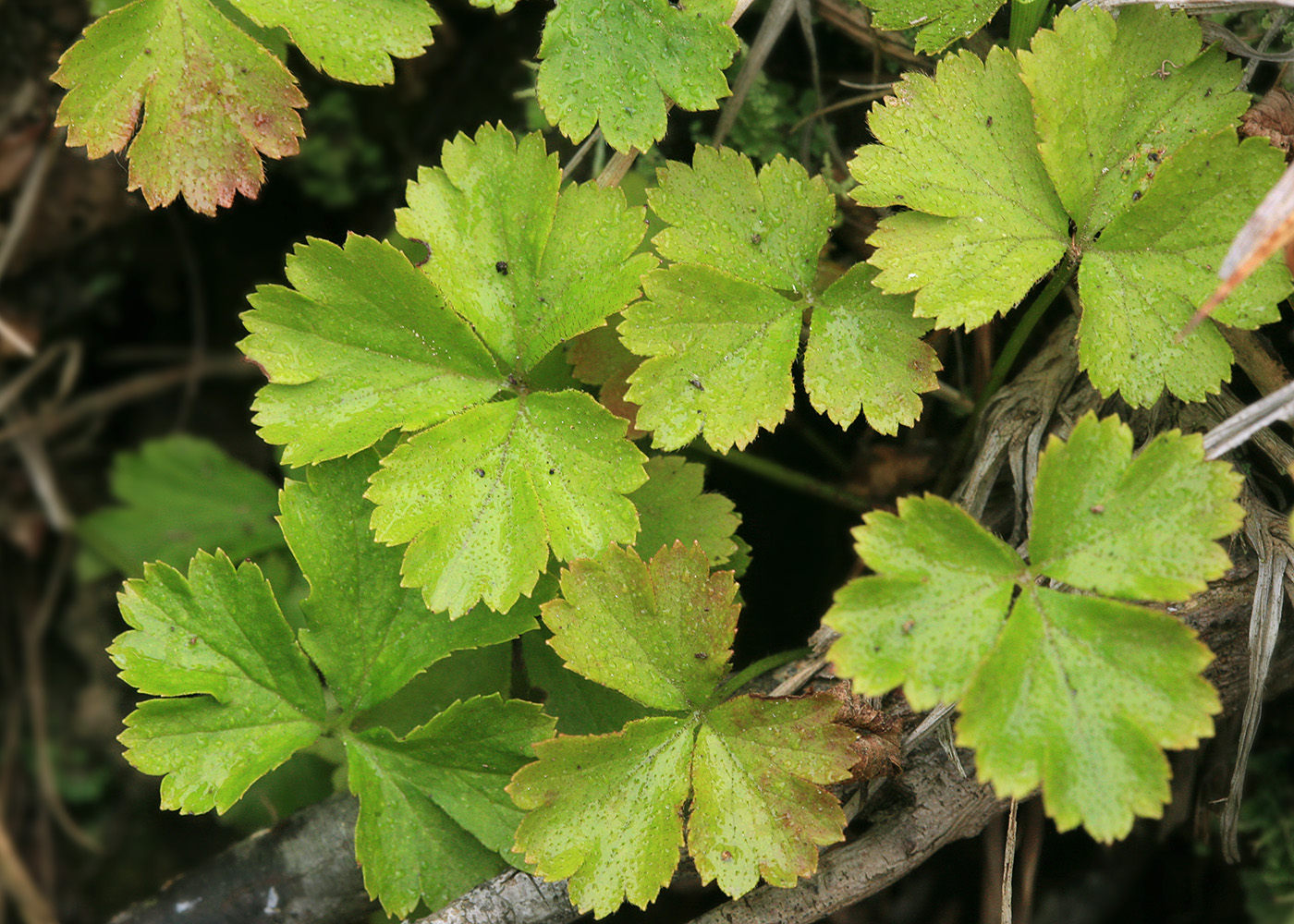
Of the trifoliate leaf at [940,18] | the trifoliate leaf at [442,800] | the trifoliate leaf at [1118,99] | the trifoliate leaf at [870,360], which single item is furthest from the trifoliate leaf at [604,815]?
the trifoliate leaf at [940,18]

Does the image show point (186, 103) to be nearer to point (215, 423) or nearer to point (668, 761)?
point (668, 761)

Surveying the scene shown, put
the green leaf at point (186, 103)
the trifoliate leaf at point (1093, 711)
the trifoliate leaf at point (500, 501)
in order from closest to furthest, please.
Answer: the trifoliate leaf at point (1093, 711), the trifoliate leaf at point (500, 501), the green leaf at point (186, 103)

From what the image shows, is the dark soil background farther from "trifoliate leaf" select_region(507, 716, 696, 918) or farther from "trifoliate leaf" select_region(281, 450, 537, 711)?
"trifoliate leaf" select_region(281, 450, 537, 711)

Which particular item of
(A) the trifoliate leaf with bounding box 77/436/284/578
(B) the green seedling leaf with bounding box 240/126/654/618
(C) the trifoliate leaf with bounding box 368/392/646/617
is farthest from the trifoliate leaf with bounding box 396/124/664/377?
(A) the trifoliate leaf with bounding box 77/436/284/578

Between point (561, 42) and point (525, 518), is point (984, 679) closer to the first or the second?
point (525, 518)

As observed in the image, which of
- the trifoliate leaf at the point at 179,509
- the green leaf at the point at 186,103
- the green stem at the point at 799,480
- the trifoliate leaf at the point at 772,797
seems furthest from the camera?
the trifoliate leaf at the point at 179,509

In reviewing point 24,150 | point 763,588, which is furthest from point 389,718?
point 24,150

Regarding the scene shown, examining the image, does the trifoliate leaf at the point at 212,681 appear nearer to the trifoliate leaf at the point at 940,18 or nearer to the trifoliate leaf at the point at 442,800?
the trifoliate leaf at the point at 442,800

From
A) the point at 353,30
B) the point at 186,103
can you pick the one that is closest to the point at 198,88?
the point at 186,103
